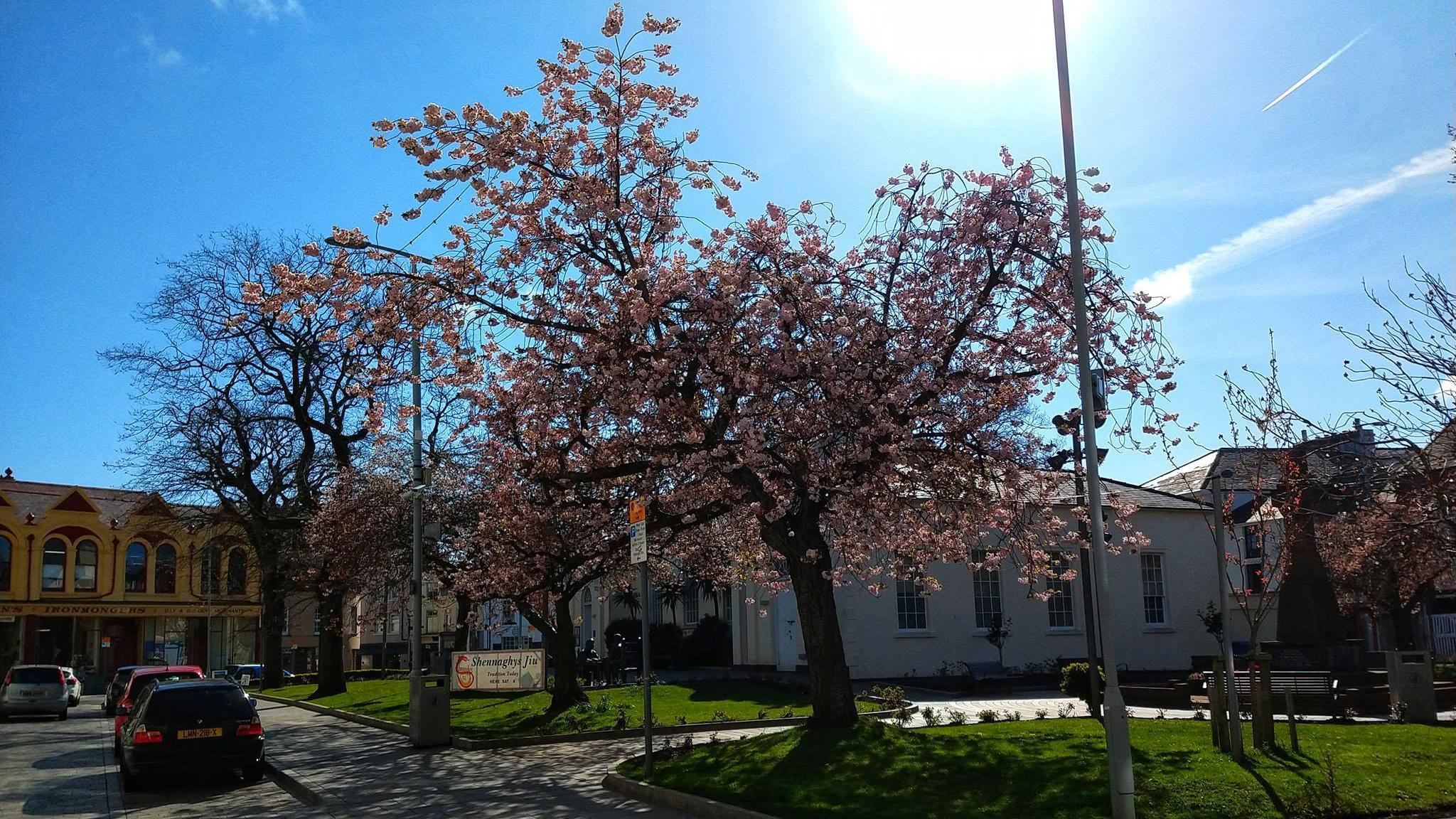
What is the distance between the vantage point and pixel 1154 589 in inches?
1367

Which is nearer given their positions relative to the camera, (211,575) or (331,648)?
(331,648)

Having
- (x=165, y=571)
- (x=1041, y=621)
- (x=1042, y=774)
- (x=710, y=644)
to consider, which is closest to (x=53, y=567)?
(x=165, y=571)

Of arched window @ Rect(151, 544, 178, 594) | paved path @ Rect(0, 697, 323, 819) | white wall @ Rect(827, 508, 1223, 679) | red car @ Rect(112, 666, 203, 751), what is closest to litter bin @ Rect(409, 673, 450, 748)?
paved path @ Rect(0, 697, 323, 819)

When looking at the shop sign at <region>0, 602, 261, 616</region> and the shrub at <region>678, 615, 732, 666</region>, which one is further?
the shop sign at <region>0, 602, 261, 616</region>

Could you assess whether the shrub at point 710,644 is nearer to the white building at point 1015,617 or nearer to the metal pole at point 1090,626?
the white building at point 1015,617

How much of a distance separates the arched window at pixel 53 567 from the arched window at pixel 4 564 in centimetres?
155

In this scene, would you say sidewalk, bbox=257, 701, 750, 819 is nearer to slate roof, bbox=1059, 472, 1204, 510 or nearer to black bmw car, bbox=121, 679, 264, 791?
black bmw car, bbox=121, 679, 264, 791

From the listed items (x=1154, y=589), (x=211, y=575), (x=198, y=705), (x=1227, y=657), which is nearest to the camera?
(x=1227, y=657)

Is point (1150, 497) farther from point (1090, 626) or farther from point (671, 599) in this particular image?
point (1090, 626)

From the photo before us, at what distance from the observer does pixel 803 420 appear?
45.8 ft

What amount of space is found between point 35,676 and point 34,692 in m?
0.64

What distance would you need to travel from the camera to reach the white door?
3219 cm

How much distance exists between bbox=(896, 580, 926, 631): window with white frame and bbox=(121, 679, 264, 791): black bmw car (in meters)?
19.4

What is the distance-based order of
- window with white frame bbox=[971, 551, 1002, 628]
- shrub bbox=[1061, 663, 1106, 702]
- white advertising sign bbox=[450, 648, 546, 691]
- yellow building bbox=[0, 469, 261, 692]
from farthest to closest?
yellow building bbox=[0, 469, 261, 692], window with white frame bbox=[971, 551, 1002, 628], white advertising sign bbox=[450, 648, 546, 691], shrub bbox=[1061, 663, 1106, 702]
